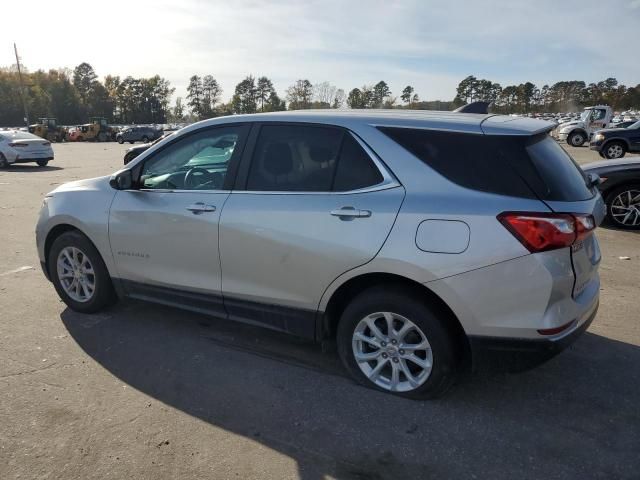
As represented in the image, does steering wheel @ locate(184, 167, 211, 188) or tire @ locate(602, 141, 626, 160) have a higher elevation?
steering wheel @ locate(184, 167, 211, 188)

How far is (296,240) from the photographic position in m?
3.26

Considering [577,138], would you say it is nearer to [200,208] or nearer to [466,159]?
[466,159]

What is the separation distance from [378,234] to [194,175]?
5.73 feet

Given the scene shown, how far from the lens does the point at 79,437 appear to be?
287 cm

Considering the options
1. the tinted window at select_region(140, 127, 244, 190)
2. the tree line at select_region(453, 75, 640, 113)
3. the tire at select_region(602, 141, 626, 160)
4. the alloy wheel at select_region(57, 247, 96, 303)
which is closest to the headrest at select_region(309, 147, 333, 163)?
the tinted window at select_region(140, 127, 244, 190)

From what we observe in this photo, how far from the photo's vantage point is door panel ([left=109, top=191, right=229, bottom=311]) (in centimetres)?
368

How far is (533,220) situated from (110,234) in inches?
128

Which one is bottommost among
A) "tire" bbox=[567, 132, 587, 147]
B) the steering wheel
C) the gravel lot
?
"tire" bbox=[567, 132, 587, 147]

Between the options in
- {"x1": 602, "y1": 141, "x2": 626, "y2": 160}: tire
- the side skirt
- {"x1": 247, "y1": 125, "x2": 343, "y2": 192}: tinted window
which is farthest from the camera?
{"x1": 602, "y1": 141, "x2": 626, "y2": 160}: tire

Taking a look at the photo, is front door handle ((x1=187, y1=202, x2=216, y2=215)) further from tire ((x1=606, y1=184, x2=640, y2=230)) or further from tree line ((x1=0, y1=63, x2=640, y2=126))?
tree line ((x1=0, y1=63, x2=640, y2=126))

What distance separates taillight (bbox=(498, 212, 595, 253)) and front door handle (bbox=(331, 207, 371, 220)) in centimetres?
77

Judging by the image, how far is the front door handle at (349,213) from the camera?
120 inches

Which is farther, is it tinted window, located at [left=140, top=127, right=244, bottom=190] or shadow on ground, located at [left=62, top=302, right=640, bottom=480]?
tinted window, located at [left=140, top=127, right=244, bottom=190]

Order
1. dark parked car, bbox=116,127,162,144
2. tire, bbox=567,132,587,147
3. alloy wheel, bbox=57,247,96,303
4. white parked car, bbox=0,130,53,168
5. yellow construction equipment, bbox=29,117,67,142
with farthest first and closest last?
1. yellow construction equipment, bbox=29,117,67,142
2. dark parked car, bbox=116,127,162,144
3. tire, bbox=567,132,587,147
4. white parked car, bbox=0,130,53,168
5. alloy wheel, bbox=57,247,96,303
